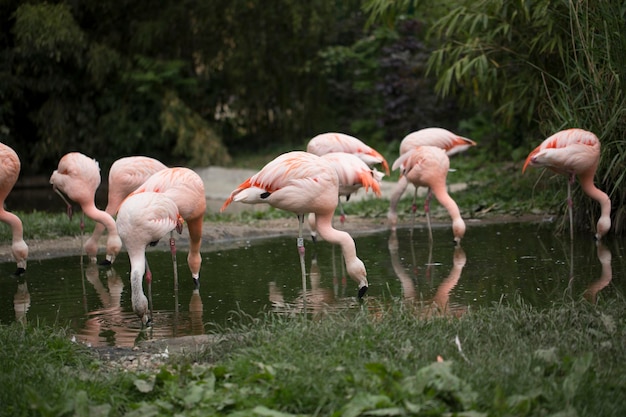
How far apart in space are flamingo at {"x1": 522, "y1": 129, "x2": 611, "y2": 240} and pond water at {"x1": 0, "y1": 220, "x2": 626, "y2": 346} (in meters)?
0.29

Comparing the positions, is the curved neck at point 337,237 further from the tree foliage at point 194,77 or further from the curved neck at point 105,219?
the tree foliage at point 194,77

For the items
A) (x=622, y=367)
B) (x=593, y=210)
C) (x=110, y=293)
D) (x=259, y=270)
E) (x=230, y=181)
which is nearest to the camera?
(x=622, y=367)

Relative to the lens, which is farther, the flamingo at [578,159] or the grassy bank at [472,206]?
the grassy bank at [472,206]

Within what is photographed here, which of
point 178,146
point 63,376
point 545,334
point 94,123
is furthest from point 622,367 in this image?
point 94,123

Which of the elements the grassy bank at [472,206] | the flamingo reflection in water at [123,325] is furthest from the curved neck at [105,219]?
the grassy bank at [472,206]

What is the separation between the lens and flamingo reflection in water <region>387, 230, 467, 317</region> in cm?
500

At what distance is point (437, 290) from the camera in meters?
5.90

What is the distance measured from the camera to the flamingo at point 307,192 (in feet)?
18.3

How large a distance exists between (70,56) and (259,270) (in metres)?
9.37

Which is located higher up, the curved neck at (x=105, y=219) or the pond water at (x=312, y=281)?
the curved neck at (x=105, y=219)

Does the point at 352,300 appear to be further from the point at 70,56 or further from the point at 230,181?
the point at 70,56

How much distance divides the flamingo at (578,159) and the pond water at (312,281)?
0.94ft

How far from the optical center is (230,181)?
1397 centimetres

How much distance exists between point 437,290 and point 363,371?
2503 millimetres
